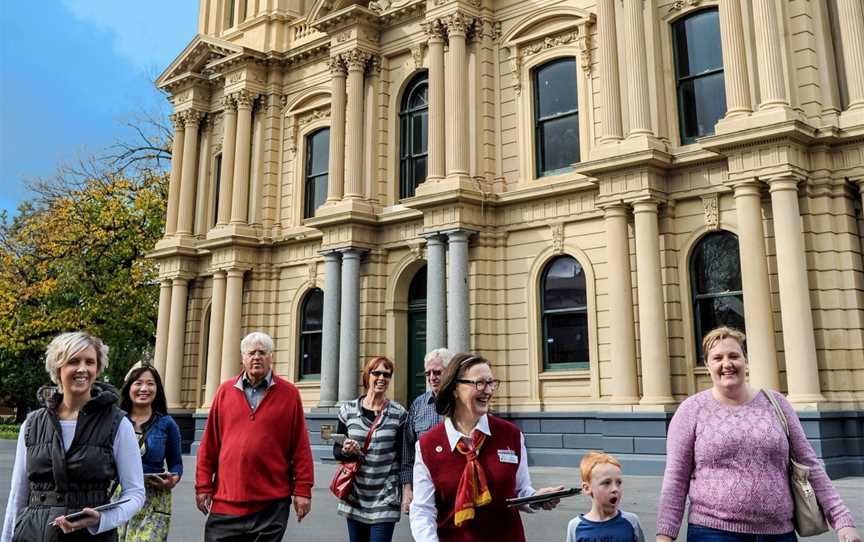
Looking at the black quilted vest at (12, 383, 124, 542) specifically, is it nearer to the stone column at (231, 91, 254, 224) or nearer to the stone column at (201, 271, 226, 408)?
the stone column at (201, 271, 226, 408)

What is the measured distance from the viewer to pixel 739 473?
445 cm

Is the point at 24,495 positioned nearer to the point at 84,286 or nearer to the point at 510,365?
the point at 510,365

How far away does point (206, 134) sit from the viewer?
93.1 feet

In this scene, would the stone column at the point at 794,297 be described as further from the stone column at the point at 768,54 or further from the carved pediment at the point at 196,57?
the carved pediment at the point at 196,57

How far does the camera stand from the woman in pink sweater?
14.4 ft

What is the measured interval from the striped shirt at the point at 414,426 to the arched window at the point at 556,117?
536 inches

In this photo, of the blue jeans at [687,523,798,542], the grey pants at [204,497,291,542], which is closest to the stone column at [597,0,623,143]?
the grey pants at [204,497,291,542]

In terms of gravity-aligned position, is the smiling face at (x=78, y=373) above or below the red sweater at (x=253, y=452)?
above

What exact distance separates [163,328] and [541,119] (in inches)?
599

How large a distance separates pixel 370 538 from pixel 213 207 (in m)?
22.9

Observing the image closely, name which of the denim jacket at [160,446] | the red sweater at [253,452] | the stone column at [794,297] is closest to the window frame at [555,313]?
the stone column at [794,297]

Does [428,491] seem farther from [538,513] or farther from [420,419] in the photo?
[538,513]

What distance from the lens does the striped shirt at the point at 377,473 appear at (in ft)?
20.8

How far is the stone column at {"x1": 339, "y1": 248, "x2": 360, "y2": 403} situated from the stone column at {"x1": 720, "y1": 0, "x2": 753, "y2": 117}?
410 inches
